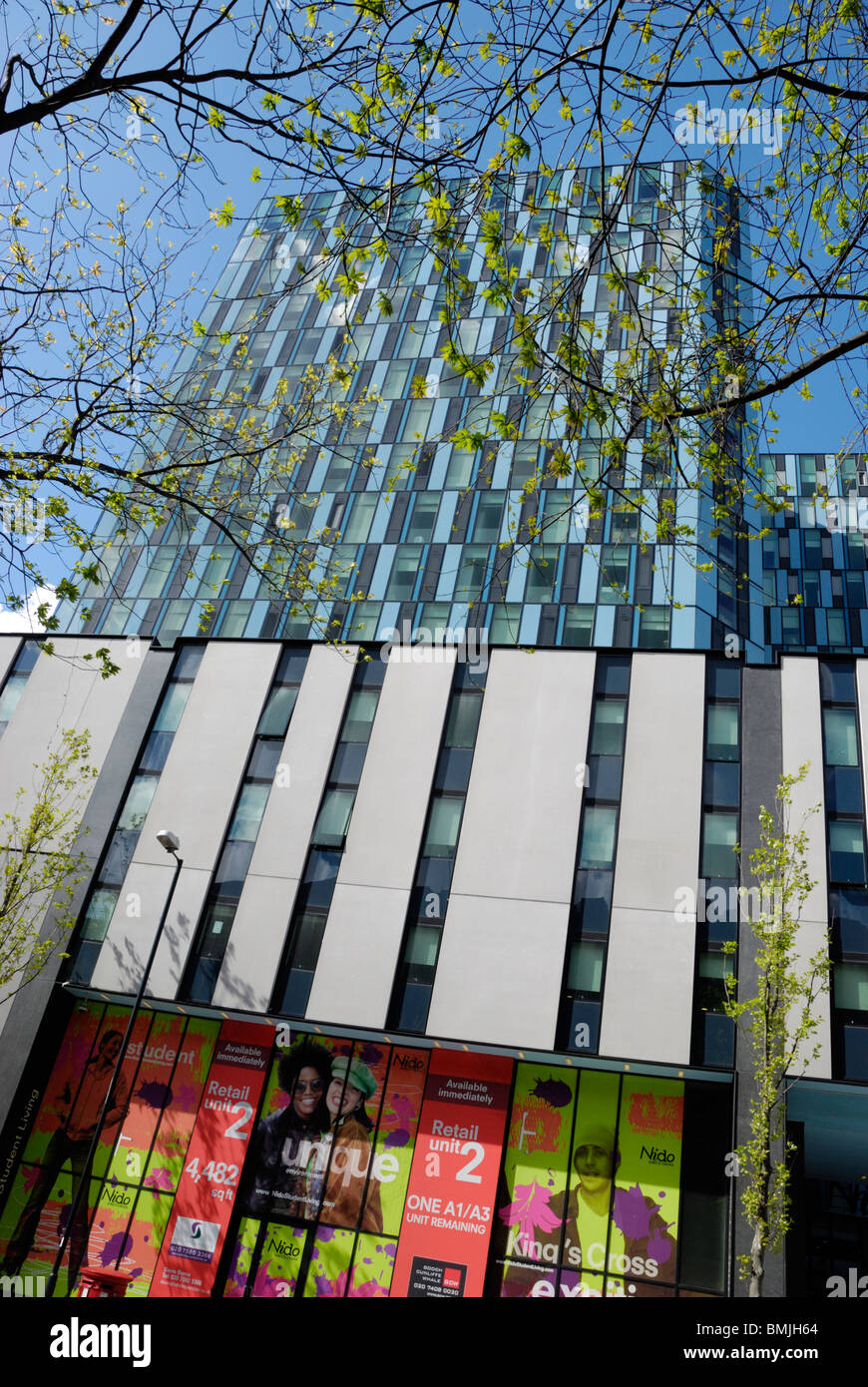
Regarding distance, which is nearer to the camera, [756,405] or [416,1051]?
[756,405]

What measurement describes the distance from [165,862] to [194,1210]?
7096mm

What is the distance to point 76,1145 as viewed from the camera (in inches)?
717

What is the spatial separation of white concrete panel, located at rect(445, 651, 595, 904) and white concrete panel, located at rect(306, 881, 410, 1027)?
128 cm

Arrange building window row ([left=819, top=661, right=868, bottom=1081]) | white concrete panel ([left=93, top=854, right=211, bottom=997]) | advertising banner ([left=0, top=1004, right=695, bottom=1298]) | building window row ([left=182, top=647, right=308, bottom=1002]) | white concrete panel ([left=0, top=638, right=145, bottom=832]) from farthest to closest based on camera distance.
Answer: white concrete panel ([left=0, top=638, right=145, bottom=832]), white concrete panel ([left=93, top=854, right=211, bottom=997]), building window row ([left=182, top=647, right=308, bottom=1002]), advertising banner ([left=0, top=1004, right=695, bottom=1298]), building window row ([left=819, top=661, right=868, bottom=1081])

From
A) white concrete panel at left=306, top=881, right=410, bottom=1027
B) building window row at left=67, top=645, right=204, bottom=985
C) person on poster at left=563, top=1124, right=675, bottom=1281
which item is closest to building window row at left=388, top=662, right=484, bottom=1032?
white concrete panel at left=306, top=881, right=410, bottom=1027

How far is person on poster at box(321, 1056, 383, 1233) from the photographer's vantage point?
16.5m

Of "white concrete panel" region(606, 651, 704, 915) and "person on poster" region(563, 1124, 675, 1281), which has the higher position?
"white concrete panel" region(606, 651, 704, 915)

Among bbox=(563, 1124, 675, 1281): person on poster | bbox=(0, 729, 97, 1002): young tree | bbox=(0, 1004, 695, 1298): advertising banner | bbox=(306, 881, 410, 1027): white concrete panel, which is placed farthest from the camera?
bbox=(0, 729, 97, 1002): young tree

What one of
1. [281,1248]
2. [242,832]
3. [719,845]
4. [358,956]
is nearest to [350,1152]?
[281,1248]

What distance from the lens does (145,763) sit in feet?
70.5

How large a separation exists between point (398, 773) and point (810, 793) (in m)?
8.68

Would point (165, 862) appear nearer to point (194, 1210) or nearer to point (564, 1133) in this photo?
point (194, 1210)

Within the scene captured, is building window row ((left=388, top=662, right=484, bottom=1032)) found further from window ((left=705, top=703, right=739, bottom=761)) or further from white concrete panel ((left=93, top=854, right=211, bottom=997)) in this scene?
window ((left=705, top=703, right=739, bottom=761))
